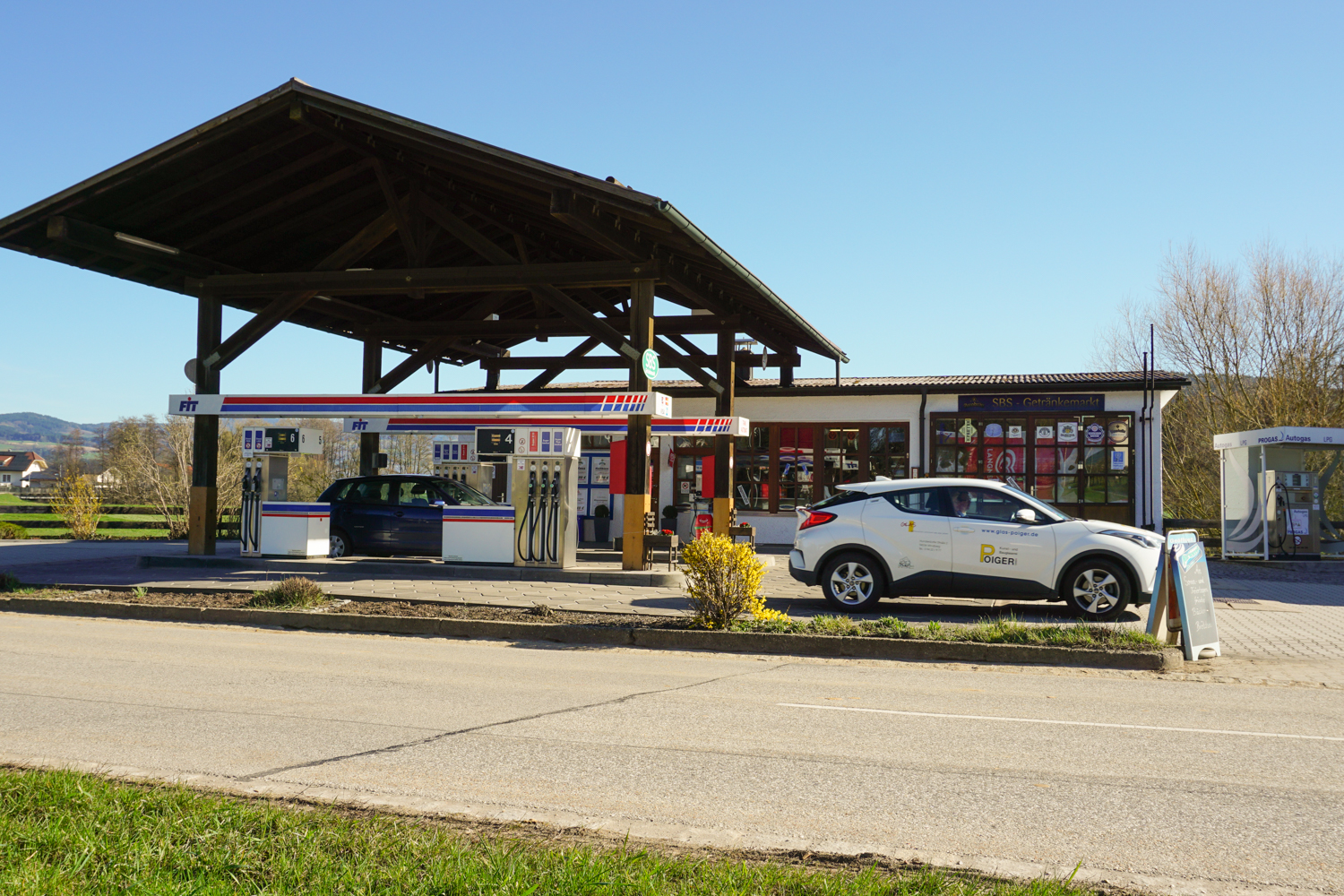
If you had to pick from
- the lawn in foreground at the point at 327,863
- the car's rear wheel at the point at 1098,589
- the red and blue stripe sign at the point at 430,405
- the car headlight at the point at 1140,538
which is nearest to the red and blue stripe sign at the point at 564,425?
the red and blue stripe sign at the point at 430,405

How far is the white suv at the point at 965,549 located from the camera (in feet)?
40.8

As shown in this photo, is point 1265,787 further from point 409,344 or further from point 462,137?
point 409,344

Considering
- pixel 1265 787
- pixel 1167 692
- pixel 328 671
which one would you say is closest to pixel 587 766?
pixel 1265 787

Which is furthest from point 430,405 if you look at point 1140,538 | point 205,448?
point 1140,538

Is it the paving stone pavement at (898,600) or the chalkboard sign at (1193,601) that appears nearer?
the chalkboard sign at (1193,601)

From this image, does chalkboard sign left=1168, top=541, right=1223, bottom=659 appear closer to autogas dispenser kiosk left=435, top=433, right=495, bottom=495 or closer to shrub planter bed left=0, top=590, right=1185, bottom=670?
shrub planter bed left=0, top=590, right=1185, bottom=670

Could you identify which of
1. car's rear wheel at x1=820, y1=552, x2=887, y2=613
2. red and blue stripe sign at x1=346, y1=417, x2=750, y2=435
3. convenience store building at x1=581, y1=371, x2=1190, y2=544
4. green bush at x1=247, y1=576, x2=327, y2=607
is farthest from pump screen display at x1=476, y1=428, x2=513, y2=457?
convenience store building at x1=581, y1=371, x2=1190, y2=544

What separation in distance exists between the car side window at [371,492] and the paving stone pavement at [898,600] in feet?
6.07

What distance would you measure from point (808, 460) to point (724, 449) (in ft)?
18.9

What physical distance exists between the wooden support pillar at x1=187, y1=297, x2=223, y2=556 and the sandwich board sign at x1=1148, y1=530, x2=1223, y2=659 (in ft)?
52.8

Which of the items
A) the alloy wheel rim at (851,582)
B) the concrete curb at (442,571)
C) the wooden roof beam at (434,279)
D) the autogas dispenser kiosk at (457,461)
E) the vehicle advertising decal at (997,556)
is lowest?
the concrete curb at (442,571)

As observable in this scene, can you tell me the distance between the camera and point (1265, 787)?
5371 mm

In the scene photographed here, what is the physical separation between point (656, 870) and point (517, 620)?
8273mm

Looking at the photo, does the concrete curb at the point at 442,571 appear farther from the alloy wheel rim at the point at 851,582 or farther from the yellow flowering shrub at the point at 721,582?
the yellow flowering shrub at the point at 721,582
